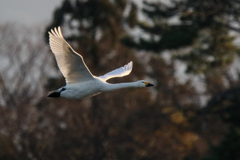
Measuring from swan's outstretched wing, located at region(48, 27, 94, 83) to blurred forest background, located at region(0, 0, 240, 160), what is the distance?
409 inches

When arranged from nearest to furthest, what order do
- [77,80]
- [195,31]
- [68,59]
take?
1. [68,59]
2. [77,80]
3. [195,31]

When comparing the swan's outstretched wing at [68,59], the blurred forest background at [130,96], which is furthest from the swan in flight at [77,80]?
the blurred forest background at [130,96]

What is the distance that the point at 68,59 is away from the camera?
42.1 ft

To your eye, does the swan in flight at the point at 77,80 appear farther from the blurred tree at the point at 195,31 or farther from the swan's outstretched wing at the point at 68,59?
the blurred tree at the point at 195,31

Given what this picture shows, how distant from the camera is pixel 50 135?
27156 mm

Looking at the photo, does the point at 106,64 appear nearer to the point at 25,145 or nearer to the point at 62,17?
the point at 62,17

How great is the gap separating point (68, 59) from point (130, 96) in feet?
56.6

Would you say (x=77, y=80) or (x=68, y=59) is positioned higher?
(x=68, y=59)

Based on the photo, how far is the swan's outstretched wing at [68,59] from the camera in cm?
1253

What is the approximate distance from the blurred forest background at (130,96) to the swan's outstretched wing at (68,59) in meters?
10.4

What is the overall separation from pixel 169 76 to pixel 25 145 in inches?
561

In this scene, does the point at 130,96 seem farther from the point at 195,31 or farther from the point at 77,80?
the point at 77,80

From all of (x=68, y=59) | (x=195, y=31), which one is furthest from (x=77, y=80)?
(x=195, y=31)

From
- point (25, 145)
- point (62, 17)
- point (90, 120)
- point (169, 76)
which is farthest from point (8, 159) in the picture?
point (169, 76)
